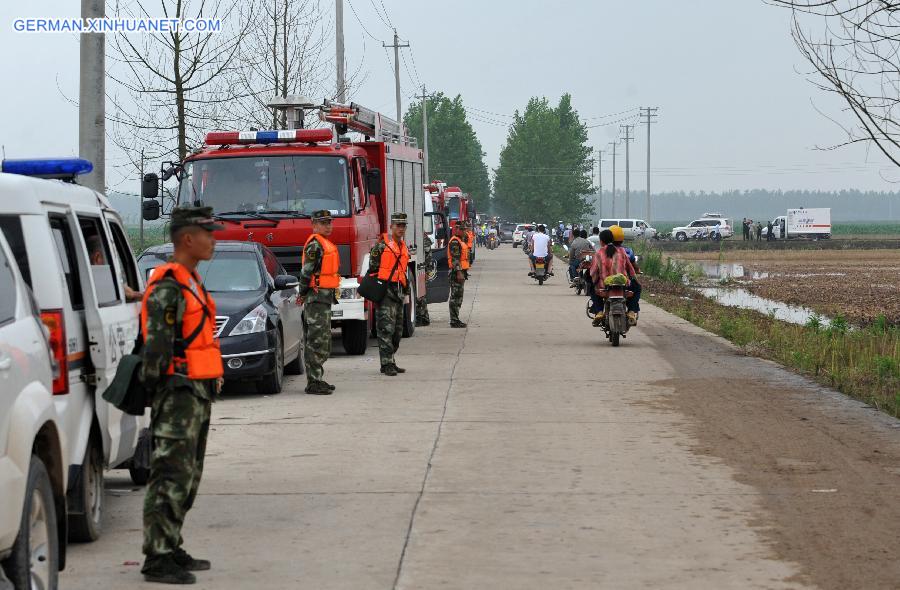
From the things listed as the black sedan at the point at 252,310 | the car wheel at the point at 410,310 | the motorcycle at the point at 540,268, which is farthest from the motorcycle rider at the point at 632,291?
the motorcycle at the point at 540,268

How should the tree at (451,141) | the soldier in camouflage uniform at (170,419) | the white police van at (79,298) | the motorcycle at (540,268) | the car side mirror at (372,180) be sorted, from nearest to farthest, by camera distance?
the white police van at (79,298)
the soldier in camouflage uniform at (170,419)
the car side mirror at (372,180)
the motorcycle at (540,268)
the tree at (451,141)

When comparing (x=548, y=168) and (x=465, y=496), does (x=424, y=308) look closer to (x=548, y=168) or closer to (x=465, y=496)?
(x=465, y=496)

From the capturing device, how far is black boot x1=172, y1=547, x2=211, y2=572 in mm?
7137

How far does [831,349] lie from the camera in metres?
20.2

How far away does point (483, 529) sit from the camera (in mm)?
8250

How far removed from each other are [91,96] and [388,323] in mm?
4231

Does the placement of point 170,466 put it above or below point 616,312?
above

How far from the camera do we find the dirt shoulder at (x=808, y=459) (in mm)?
7613

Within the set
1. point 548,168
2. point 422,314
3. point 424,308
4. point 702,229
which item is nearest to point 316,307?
point 422,314

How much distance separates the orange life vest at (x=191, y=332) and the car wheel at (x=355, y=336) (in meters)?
13.4

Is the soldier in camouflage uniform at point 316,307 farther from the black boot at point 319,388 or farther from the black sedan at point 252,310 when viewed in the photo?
the black sedan at point 252,310

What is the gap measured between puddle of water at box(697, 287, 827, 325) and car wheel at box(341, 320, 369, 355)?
468 inches

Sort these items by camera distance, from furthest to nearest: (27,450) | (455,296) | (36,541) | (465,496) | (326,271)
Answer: (455,296) < (326,271) < (465,496) < (36,541) < (27,450)

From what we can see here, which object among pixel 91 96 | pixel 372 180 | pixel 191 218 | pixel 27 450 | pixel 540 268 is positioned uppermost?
pixel 91 96
